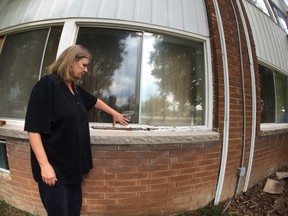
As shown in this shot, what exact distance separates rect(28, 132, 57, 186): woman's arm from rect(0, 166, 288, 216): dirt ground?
1750 mm

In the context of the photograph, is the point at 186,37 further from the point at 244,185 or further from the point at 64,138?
the point at 244,185

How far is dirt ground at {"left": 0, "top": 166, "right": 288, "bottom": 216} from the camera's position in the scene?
3.44 metres

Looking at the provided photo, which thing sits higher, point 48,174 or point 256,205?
point 48,174

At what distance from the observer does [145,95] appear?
3320 mm

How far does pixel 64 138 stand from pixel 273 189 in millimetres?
3856

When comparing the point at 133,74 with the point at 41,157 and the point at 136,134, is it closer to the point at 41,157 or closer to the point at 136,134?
the point at 136,134

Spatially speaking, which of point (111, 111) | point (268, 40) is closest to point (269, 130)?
point (268, 40)

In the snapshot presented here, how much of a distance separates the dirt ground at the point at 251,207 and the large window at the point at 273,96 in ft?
4.69

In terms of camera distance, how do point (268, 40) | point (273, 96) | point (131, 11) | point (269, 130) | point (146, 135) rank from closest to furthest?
point (146, 135), point (131, 11), point (269, 130), point (268, 40), point (273, 96)

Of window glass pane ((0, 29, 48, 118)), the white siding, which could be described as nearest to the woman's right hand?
window glass pane ((0, 29, 48, 118))

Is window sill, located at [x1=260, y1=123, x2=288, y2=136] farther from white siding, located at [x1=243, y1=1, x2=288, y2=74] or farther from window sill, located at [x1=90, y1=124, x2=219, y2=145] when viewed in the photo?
window sill, located at [x1=90, y1=124, x2=219, y2=145]

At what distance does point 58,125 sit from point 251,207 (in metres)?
3.19

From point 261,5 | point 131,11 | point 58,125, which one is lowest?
point 58,125

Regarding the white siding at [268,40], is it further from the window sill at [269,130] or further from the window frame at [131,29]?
the window frame at [131,29]
